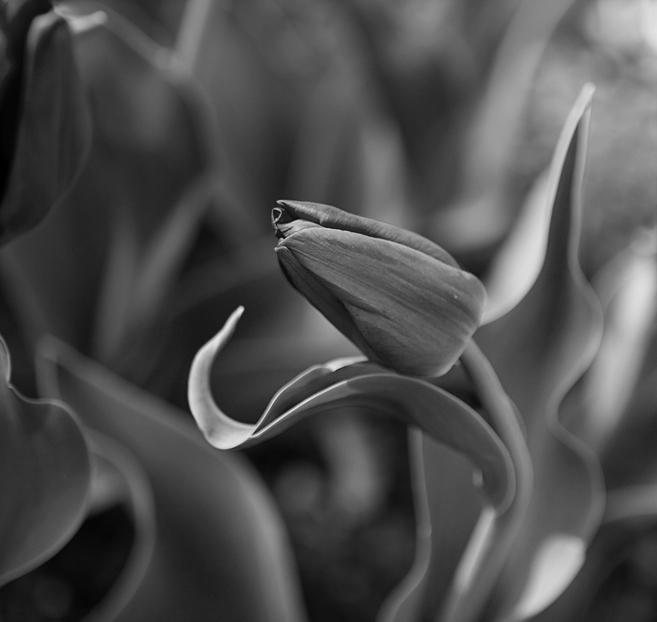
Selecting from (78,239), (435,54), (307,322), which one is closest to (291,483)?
(307,322)

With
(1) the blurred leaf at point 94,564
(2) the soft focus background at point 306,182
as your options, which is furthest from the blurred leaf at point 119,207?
(1) the blurred leaf at point 94,564

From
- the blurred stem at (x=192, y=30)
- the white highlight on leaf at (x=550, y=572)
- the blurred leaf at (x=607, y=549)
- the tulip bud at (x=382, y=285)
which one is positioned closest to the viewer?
the tulip bud at (x=382, y=285)

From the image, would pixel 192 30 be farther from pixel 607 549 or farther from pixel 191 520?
pixel 607 549

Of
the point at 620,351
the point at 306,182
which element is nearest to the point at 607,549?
the point at 620,351

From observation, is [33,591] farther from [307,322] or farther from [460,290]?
[460,290]

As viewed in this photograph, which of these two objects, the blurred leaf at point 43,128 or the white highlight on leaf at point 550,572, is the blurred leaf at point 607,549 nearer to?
the white highlight on leaf at point 550,572
